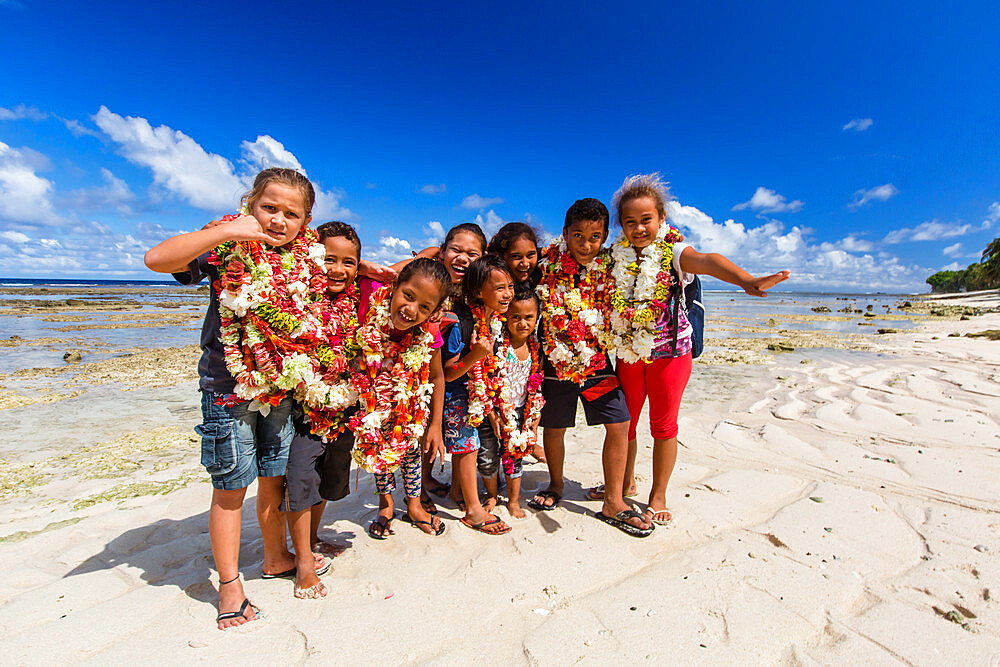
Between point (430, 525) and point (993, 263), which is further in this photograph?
point (993, 263)

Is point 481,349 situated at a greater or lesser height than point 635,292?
lesser

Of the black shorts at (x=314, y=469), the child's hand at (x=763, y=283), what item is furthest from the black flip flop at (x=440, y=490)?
the child's hand at (x=763, y=283)

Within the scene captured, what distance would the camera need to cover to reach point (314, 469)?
2844 mm

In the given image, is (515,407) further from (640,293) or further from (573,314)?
(640,293)

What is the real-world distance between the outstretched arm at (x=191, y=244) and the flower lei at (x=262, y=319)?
0.21m

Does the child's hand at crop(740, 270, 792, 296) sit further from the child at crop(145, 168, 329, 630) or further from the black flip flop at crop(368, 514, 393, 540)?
the black flip flop at crop(368, 514, 393, 540)

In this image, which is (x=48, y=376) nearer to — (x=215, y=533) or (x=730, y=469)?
(x=215, y=533)

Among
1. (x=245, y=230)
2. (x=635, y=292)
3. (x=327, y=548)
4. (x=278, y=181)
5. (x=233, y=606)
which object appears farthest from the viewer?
(x=635, y=292)

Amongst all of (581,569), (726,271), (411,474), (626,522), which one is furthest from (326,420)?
(726,271)

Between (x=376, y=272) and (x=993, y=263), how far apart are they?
7009 centimetres

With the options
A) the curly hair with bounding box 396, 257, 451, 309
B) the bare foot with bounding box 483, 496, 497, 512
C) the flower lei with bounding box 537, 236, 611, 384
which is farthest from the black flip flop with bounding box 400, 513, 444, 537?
the curly hair with bounding box 396, 257, 451, 309

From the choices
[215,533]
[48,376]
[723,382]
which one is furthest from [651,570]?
[48,376]

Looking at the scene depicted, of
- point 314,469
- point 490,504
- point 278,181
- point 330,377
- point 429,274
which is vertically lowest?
point 490,504

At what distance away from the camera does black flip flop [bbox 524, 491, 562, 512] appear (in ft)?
12.6
